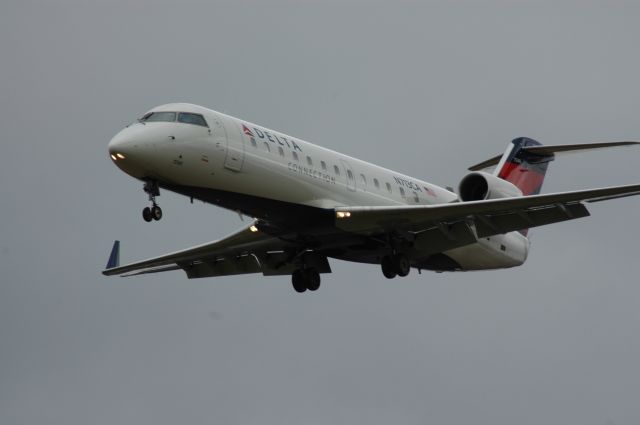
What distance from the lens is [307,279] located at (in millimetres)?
32344

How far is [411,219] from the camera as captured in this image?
29875 mm

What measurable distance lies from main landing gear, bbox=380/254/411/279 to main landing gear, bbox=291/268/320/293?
2086 mm

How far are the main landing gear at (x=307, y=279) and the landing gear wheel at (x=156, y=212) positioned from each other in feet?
20.1

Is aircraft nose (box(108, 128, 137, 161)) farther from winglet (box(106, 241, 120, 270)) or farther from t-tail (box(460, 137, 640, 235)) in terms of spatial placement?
t-tail (box(460, 137, 640, 235))

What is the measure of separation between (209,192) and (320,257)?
5389 millimetres

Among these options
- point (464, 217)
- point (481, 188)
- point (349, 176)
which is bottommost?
point (349, 176)

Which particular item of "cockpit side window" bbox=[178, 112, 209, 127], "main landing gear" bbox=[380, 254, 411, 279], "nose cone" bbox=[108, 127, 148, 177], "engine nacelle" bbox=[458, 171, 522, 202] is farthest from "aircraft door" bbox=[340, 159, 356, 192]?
"nose cone" bbox=[108, 127, 148, 177]

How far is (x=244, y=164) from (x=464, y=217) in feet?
18.6

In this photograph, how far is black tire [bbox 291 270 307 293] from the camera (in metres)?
32.4

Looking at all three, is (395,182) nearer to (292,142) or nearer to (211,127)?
(292,142)

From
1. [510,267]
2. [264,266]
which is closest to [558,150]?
[510,267]

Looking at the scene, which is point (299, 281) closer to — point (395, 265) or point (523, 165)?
point (395, 265)

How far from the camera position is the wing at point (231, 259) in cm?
3200

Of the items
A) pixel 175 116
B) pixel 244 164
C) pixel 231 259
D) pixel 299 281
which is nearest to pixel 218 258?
pixel 231 259
